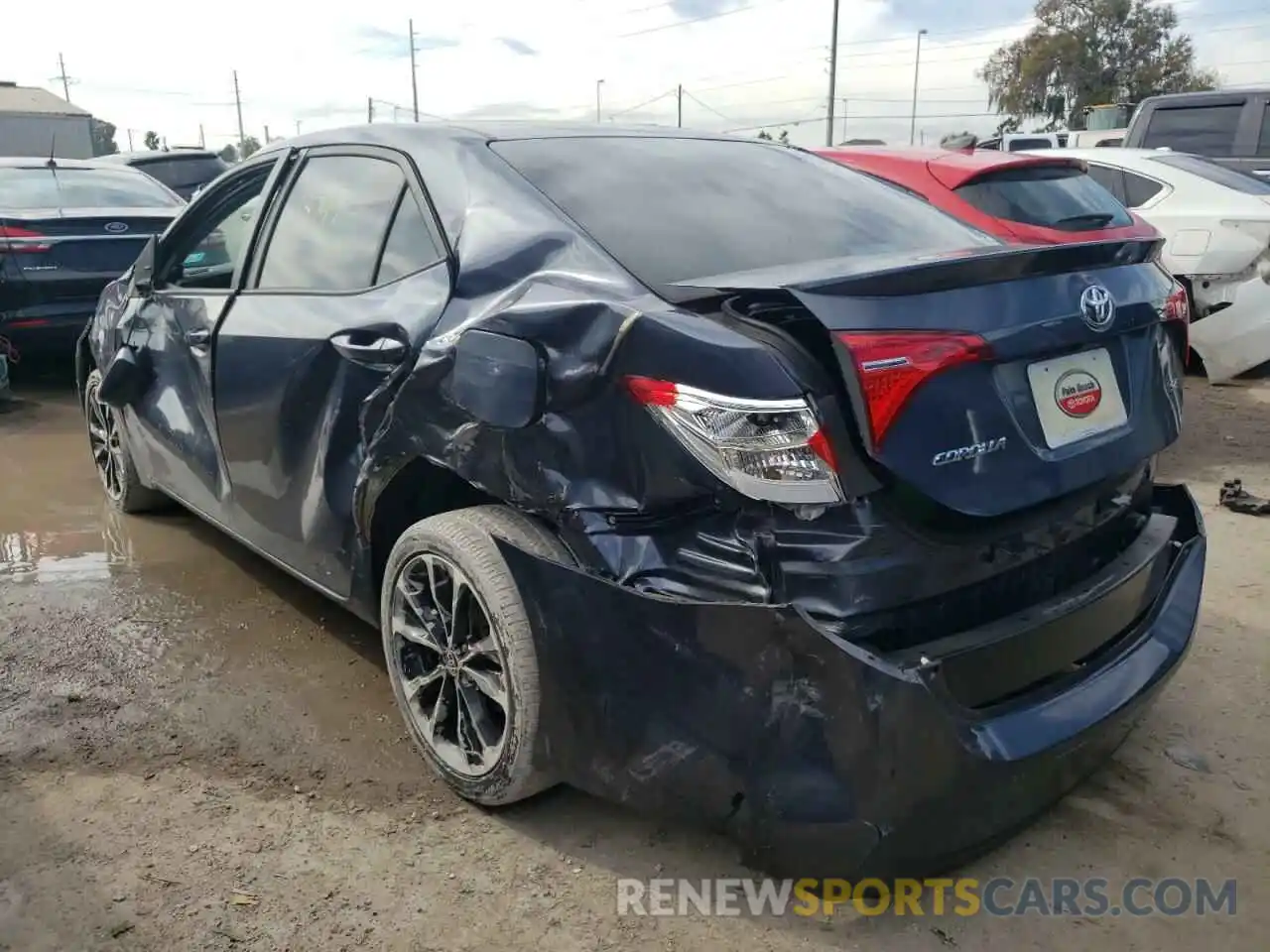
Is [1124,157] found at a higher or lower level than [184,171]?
higher

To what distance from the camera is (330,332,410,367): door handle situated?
8.39ft

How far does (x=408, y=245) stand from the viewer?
270 centimetres

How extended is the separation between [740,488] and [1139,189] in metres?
6.92

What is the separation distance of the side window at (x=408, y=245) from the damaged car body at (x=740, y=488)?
1cm

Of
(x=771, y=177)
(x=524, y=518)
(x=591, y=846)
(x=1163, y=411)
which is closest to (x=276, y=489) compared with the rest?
(x=524, y=518)

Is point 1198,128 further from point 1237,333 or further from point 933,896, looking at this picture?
point 933,896

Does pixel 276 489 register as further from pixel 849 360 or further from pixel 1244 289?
pixel 1244 289

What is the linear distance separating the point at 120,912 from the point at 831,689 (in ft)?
5.09

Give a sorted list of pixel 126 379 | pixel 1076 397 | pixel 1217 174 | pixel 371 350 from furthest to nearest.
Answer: pixel 1217 174 < pixel 126 379 < pixel 371 350 < pixel 1076 397

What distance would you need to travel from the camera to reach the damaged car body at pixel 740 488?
1.90 meters

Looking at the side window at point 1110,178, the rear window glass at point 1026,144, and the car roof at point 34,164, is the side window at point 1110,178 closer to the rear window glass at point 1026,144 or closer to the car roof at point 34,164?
the rear window glass at point 1026,144

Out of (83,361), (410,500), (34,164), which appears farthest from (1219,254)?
(34,164)

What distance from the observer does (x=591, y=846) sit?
7.93 ft

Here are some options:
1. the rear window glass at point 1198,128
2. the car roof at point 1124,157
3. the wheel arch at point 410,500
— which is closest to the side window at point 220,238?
the wheel arch at point 410,500
